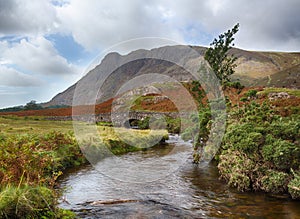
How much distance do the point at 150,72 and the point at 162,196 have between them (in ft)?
196

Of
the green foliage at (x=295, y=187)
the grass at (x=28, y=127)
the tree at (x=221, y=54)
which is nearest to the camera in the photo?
the green foliage at (x=295, y=187)

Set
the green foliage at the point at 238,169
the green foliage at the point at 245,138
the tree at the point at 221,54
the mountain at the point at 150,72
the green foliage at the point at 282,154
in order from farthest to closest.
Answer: the tree at the point at 221,54, the mountain at the point at 150,72, the green foliage at the point at 238,169, the green foliage at the point at 245,138, the green foliage at the point at 282,154

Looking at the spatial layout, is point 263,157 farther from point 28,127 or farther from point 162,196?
point 28,127

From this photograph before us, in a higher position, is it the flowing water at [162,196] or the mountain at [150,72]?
the mountain at [150,72]

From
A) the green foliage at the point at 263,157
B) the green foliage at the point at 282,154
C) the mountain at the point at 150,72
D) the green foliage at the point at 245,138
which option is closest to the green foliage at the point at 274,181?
the green foliage at the point at 263,157

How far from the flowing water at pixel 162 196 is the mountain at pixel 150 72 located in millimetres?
6917

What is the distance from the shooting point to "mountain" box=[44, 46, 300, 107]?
21250 millimetres

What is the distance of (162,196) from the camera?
12.0m

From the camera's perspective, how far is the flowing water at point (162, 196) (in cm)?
991

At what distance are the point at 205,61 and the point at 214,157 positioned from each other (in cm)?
2018

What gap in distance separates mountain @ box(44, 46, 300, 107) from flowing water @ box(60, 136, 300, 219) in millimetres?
6917

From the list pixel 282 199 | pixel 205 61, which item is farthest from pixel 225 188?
pixel 205 61

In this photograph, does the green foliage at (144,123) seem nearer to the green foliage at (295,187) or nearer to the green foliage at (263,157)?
the green foliage at (263,157)

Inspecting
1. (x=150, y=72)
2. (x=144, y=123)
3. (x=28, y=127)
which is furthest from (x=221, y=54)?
(x=150, y=72)
